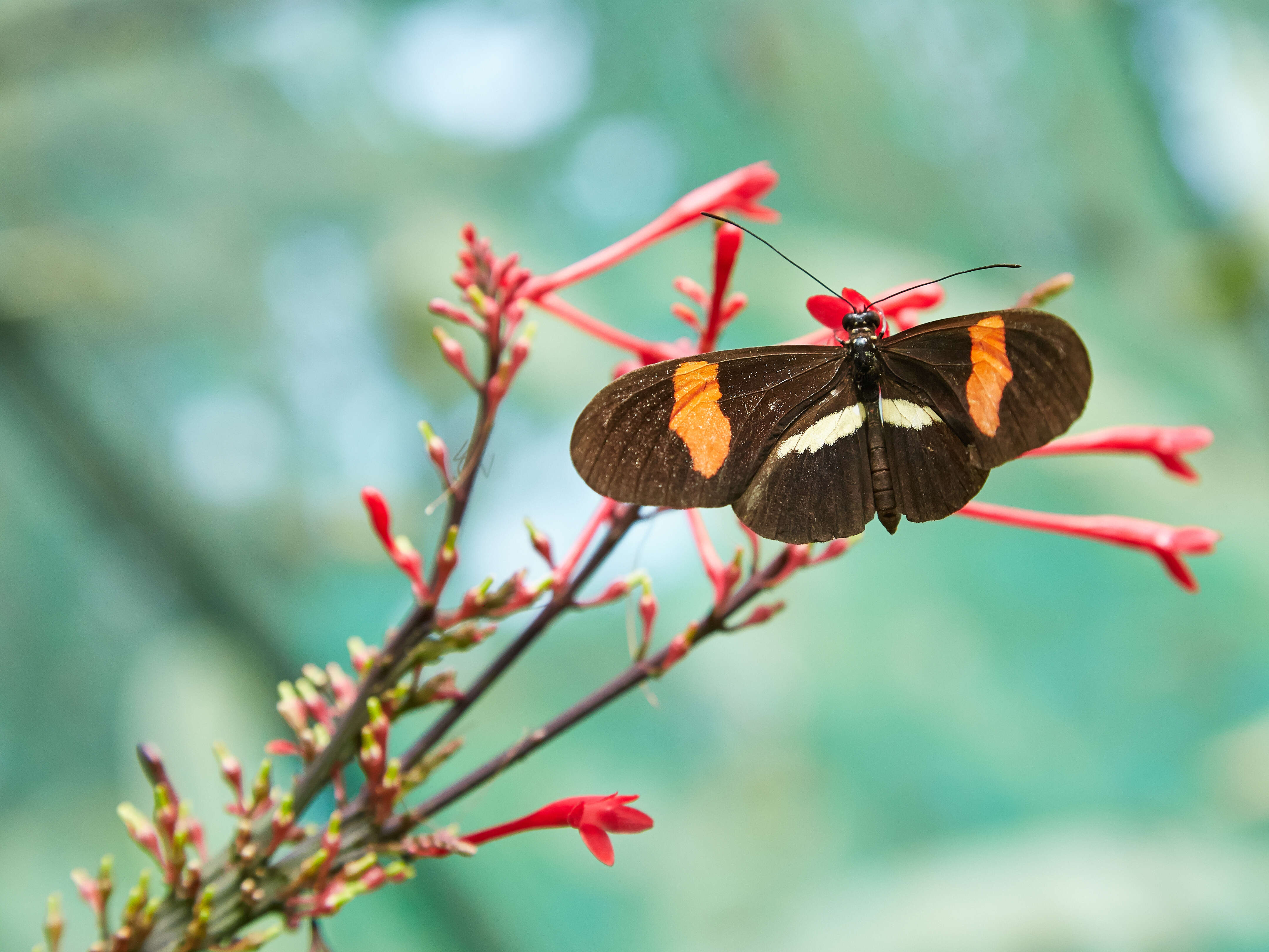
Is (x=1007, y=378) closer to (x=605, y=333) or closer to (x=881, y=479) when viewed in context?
(x=881, y=479)

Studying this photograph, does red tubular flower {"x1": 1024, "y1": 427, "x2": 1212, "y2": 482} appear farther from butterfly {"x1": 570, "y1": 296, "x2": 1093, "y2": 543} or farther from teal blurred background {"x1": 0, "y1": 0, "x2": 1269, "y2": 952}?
teal blurred background {"x1": 0, "y1": 0, "x2": 1269, "y2": 952}

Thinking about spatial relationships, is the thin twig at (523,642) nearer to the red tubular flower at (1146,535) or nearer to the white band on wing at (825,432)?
the white band on wing at (825,432)

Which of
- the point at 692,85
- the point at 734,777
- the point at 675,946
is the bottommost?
the point at 675,946

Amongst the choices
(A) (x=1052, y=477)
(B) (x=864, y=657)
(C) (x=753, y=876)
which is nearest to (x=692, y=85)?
(A) (x=1052, y=477)

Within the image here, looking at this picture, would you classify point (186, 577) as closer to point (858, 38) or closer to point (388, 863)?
point (388, 863)

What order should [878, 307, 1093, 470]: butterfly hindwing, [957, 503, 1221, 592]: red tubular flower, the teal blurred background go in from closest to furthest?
[878, 307, 1093, 470]: butterfly hindwing
[957, 503, 1221, 592]: red tubular flower
the teal blurred background

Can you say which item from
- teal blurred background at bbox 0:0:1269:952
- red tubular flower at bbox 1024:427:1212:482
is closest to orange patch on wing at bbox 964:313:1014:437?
red tubular flower at bbox 1024:427:1212:482

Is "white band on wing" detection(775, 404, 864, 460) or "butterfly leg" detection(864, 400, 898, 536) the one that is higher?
"white band on wing" detection(775, 404, 864, 460)
